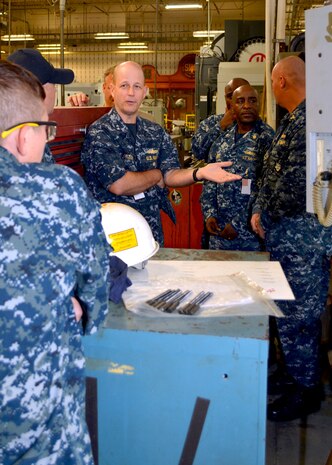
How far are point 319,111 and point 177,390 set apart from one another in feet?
3.17

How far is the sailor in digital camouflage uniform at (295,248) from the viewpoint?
98.4 inches

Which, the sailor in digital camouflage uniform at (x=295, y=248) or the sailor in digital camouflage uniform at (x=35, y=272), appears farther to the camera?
the sailor in digital camouflage uniform at (x=295, y=248)

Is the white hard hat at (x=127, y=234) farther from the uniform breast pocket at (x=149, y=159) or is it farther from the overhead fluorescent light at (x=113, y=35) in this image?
the overhead fluorescent light at (x=113, y=35)

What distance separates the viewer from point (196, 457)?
1.50m

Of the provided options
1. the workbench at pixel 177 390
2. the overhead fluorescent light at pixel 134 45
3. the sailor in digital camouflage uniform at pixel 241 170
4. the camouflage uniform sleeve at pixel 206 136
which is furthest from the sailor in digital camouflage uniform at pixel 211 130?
the overhead fluorescent light at pixel 134 45

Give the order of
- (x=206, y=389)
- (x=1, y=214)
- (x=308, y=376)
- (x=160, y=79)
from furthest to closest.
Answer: (x=160, y=79) < (x=308, y=376) < (x=206, y=389) < (x=1, y=214)

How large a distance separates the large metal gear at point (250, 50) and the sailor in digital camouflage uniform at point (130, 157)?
296 cm

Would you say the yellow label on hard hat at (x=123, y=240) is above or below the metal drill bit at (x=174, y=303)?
above

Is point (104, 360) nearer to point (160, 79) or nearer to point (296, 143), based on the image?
point (296, 143)

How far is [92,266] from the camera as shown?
A: 3.93 ft

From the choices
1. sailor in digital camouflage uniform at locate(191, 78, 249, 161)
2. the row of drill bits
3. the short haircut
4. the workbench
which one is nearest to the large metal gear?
sailor in digital camouflage uniform at locate(191, 78, 249, 161)

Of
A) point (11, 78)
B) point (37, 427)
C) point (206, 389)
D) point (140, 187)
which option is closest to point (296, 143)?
point (140, 187)

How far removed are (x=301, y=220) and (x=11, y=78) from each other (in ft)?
5.69

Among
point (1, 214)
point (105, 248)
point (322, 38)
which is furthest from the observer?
point (322, 38)
